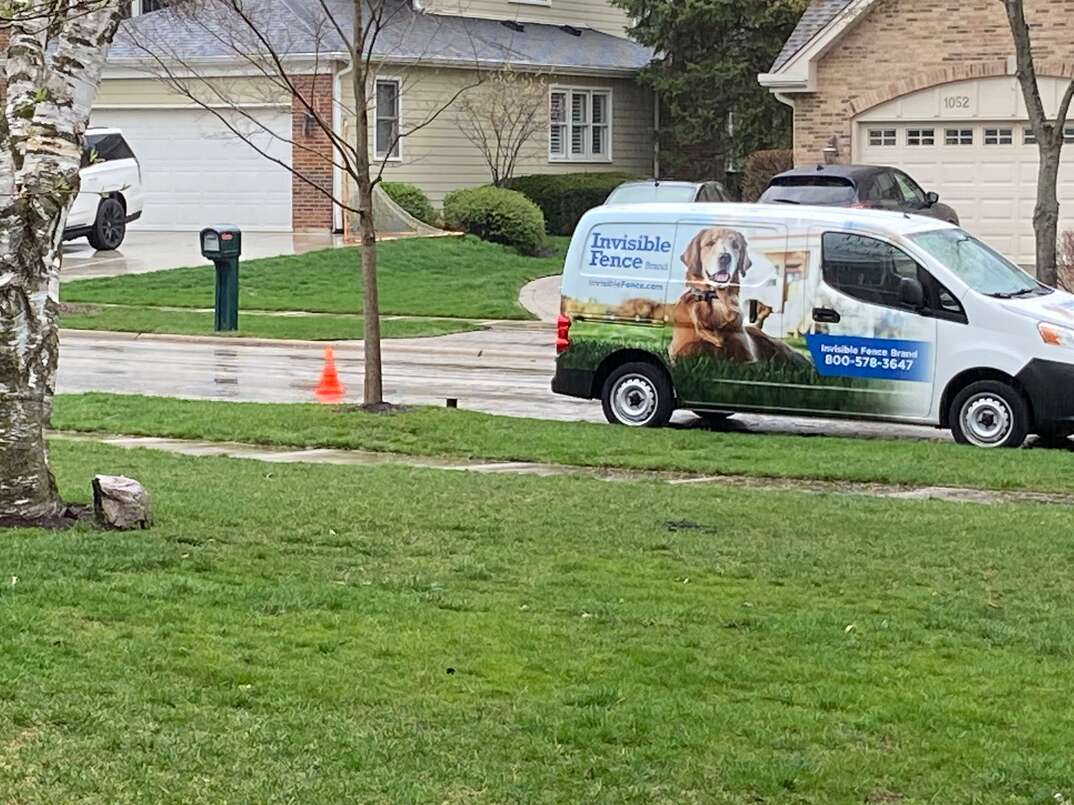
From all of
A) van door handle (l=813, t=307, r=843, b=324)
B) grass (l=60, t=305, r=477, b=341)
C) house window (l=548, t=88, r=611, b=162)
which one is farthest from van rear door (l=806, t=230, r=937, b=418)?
house window (l=548, t=88, r=611, b=162)

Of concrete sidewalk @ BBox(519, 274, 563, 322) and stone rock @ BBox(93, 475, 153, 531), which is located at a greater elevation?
concrete sidewalk @ BBox(519, 274, 563, 322)

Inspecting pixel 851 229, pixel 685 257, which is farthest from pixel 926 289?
pixel 685 257

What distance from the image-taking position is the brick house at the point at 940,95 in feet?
95.1

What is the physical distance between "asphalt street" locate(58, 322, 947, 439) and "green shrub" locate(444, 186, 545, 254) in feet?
29.9

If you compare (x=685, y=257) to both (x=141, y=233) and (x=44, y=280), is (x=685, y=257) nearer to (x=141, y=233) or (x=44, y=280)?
(x=44, y=280)

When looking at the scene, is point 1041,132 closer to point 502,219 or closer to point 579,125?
point 502,219

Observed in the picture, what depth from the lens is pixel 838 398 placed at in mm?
14469

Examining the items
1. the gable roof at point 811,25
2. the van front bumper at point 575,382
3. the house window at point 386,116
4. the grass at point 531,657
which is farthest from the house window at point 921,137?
the grass at point 531,657

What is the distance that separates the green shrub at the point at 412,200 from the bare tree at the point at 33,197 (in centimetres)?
2792

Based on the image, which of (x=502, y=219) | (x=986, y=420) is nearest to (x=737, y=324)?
(x=986, y=420)

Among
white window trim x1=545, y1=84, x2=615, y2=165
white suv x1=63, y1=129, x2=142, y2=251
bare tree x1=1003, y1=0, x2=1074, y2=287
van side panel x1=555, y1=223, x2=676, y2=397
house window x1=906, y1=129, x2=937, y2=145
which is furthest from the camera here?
white window trim x1=545, y1=84, x2=615, y2=165

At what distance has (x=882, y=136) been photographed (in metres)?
30.4

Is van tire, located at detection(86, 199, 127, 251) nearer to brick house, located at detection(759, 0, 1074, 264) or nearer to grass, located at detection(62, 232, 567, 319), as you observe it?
grass, located at detection(62, 232, 567, 319)

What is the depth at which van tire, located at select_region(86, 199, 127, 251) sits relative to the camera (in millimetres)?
33125
